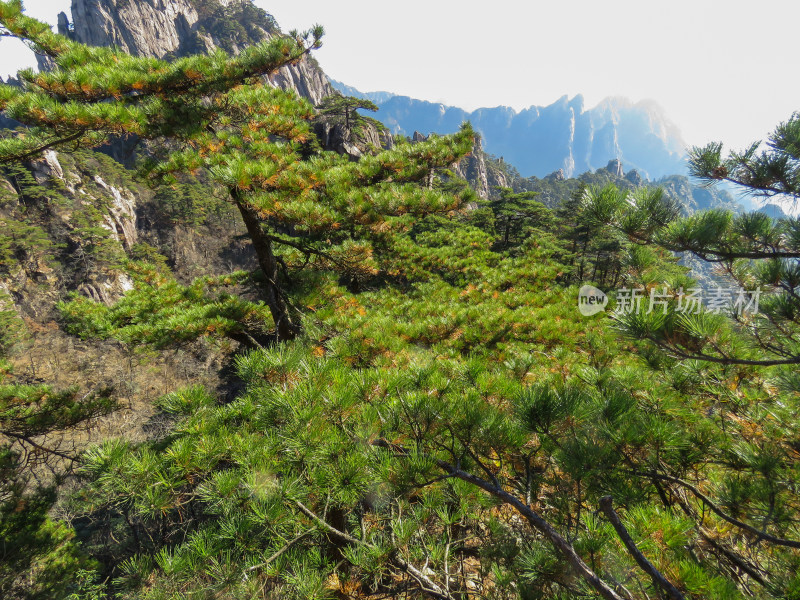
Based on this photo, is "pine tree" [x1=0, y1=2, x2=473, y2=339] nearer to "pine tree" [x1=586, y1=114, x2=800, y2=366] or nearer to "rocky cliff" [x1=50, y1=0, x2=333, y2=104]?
"pine tree" [x1=586, y1=114, x2=800, y2=366]

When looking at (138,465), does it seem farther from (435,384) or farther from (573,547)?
(573,547)

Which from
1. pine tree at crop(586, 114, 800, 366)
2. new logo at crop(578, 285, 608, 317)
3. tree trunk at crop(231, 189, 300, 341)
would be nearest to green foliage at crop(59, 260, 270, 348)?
tree trunk at crop(231, 189, 300, 341)

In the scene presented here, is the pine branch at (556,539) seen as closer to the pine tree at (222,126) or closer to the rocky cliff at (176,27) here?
the pine tree at (222,126)

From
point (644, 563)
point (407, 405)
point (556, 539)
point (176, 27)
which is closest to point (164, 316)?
point (407, 405)

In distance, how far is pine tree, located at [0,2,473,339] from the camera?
2.21 meters

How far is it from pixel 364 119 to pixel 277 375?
87.9 feet

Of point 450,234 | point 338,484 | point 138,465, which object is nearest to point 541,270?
point 450,234

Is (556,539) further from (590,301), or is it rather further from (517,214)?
(517,214)

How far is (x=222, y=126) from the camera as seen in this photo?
3.13 metres

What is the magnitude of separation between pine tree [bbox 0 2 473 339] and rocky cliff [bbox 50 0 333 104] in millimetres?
48388

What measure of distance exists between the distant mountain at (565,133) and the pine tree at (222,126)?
134m

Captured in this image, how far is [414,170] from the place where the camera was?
12.1ft

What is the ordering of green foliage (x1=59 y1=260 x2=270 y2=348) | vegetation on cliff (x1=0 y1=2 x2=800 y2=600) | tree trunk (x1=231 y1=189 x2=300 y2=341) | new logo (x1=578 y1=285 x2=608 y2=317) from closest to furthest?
vegetation on cliff (x1=0 y1=2 x2=800 y2=600) < green foliage (x1=59 y1=260 x2=270 y2=348) < new logo (x1=578 y1=285 x2=608 y2=317) < tree trunk (x1=231 y1=189 x2=300 y2=341)

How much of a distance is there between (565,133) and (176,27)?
143m
